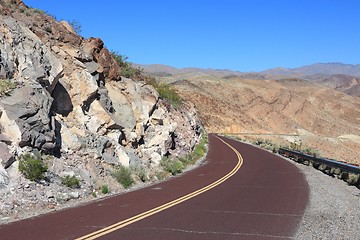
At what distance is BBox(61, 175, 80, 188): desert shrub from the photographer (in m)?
12.9

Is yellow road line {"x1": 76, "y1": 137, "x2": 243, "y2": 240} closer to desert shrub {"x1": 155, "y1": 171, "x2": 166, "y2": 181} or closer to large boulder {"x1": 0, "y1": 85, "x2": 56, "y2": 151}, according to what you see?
desert shrub {"x1": 155, "y1": 171, "x2": 166, "y2": 181}

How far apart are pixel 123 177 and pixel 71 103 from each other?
3.87m

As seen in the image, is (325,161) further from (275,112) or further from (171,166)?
(275,112)

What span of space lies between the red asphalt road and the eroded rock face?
2501mm

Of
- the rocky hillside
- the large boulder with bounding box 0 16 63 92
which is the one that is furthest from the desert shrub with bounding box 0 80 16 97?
the large boulder with bounding box 0 16 63 92

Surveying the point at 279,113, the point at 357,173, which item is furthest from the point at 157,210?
the point at 279,113

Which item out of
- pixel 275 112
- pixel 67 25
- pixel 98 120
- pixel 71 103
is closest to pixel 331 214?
pixel 98 120

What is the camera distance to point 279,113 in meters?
119

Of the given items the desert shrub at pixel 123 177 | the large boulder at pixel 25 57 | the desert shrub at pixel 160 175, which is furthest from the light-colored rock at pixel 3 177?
the desert shrub at pixel 160 175

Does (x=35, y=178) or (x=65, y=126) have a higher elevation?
(x=65, y=126)

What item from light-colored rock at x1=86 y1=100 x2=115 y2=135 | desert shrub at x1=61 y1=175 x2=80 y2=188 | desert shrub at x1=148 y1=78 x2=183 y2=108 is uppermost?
desert shrub at x1=148 y1=78 x2=183 y2=108

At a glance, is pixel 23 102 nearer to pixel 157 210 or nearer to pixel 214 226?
pixel 157 210

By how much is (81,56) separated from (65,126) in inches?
178

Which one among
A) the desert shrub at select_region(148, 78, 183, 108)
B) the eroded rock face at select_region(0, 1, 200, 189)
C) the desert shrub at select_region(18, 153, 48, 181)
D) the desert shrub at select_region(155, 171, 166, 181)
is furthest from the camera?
the desert shrub at select_region(148, 78, 183, 108)
